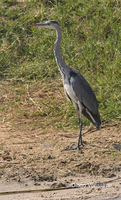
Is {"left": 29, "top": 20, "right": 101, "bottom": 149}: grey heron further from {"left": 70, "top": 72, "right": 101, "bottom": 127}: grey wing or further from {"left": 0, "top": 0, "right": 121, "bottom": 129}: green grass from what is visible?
{"left": 0, "top": 0, "right": 121, "bottom": 129}: green grass

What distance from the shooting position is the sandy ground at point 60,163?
4.14 meters

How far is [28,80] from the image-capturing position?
7.46 metres

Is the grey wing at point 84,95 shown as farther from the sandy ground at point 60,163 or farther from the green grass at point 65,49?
the green grass at point 65,49

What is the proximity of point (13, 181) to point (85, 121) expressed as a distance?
2.08 meters

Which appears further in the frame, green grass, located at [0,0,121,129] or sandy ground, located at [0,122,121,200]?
green grass, located at [0,0,121,129]

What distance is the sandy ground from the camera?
4.14m

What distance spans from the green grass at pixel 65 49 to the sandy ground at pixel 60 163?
531mm

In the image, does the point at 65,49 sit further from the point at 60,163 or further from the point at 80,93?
the point at 60,163

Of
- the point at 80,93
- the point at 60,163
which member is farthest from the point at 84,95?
the point at 60,163

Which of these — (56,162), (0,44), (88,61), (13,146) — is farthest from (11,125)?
(0,44)

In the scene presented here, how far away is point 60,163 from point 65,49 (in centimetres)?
355

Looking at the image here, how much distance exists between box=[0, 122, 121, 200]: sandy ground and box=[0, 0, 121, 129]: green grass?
53 cm

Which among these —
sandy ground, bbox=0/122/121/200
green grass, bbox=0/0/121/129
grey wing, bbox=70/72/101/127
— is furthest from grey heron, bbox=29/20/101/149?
green grass, bbox=0/0/121/129

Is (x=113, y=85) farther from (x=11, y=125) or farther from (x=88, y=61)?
(x=11, y=125)
